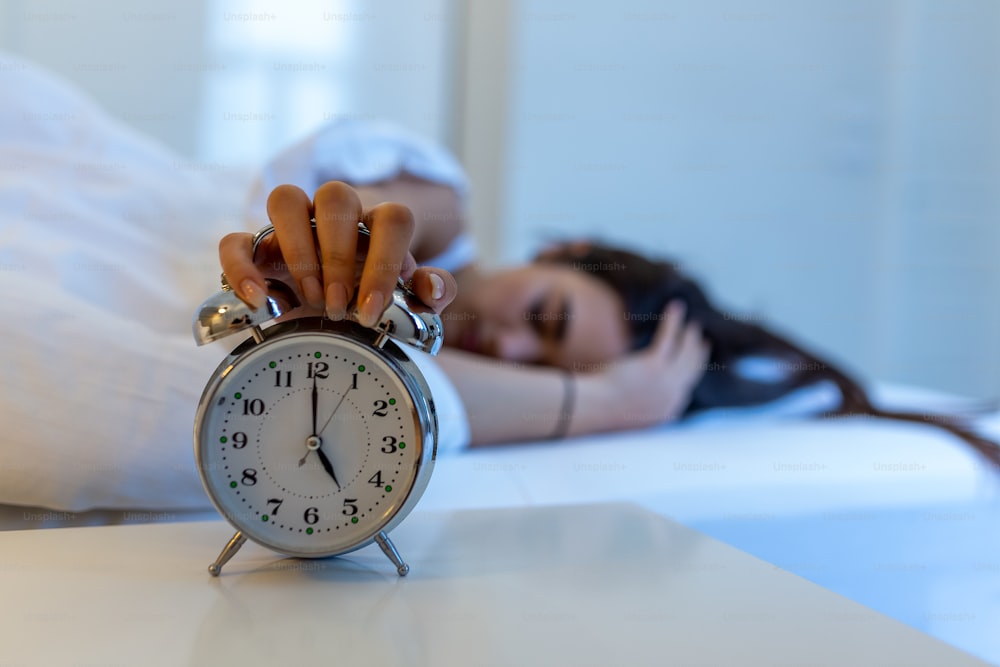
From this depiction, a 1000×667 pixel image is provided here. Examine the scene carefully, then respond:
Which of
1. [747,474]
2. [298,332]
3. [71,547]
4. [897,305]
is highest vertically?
[298,332]

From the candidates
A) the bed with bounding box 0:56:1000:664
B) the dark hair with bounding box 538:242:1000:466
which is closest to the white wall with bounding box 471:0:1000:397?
the dark hair with bounding box 538:242:1000:466

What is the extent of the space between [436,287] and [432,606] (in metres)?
0.24

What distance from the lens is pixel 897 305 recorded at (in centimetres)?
341

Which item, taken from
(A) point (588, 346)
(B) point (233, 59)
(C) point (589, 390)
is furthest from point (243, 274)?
(B) point (233, 59)

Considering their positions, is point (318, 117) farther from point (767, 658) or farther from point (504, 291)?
point (767, 658)

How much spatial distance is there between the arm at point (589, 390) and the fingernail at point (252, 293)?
0.70 m

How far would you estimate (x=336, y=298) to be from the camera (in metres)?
0.63

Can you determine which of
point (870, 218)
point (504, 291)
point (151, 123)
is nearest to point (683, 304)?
point (504, 291)

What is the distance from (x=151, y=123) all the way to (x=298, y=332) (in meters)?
2.99

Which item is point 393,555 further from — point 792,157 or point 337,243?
point 792,157

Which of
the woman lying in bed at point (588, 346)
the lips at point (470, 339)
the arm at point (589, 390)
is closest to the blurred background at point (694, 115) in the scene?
the woman lying in bed at point (588, 346)

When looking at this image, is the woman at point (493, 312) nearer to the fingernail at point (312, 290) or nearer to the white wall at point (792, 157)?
the fingernail at point (312, 290)

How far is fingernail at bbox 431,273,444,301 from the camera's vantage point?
0.66 m

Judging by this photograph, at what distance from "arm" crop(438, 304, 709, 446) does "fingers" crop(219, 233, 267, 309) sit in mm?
688
